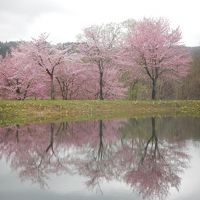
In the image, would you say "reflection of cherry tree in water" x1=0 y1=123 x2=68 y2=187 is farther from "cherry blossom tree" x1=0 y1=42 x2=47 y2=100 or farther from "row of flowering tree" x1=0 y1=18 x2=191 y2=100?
"cherry blossom tree" x1=0 y1=42 x2=47 y2=100

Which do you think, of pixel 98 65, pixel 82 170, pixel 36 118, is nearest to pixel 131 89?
pixel 98 65

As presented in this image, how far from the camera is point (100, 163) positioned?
1382 centimetres

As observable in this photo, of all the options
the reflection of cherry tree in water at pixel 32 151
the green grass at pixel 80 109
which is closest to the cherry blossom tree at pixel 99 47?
the green grass at pixel 80 109

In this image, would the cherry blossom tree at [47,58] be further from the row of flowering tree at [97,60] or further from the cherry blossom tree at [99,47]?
the cherry blossom tree at [99,47]

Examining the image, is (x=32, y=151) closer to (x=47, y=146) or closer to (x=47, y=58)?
(x=47, y=146)

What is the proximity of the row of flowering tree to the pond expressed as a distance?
20.1 metres

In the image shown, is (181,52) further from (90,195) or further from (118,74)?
(90,195)

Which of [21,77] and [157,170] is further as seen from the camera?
[21,77]

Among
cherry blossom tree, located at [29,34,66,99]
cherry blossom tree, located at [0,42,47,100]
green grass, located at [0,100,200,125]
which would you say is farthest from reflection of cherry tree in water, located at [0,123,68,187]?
cherry blossom tree, located at [0,42,47,100]

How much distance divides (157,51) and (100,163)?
98.8 feet

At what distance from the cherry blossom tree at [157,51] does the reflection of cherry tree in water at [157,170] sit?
2599cm

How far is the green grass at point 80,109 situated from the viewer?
99.5 ft

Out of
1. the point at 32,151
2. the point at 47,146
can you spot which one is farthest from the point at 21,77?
the point at 32,151

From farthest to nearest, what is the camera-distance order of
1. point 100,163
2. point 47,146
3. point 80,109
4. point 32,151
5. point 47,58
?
point 47,58
point 80,109
point 47,146
point 32,151
point 100,163
